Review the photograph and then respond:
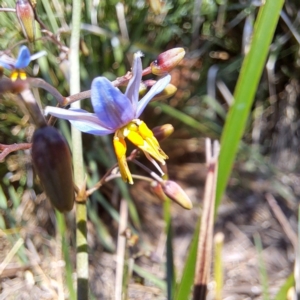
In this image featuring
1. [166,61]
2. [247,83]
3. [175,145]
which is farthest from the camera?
[175,145]

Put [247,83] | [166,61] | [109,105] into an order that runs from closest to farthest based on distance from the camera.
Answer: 1. [247,83]
2. [109,105]
3. [166,61]

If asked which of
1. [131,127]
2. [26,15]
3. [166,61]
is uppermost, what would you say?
[26,15]

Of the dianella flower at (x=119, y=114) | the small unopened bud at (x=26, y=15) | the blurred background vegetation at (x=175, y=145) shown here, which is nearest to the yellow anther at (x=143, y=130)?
the dianella flower at (x=119, y=114)

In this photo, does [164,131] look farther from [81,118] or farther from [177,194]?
[81,118]

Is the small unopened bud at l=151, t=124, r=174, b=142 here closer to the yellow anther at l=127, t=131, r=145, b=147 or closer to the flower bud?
the yellow anther at l=127, t=131, r=145, b=147

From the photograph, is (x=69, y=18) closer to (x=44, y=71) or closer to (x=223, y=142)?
(x=44, y=71)

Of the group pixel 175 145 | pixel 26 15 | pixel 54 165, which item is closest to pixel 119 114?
pixel 54 165

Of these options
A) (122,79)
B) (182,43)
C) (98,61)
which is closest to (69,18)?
(98,61)
